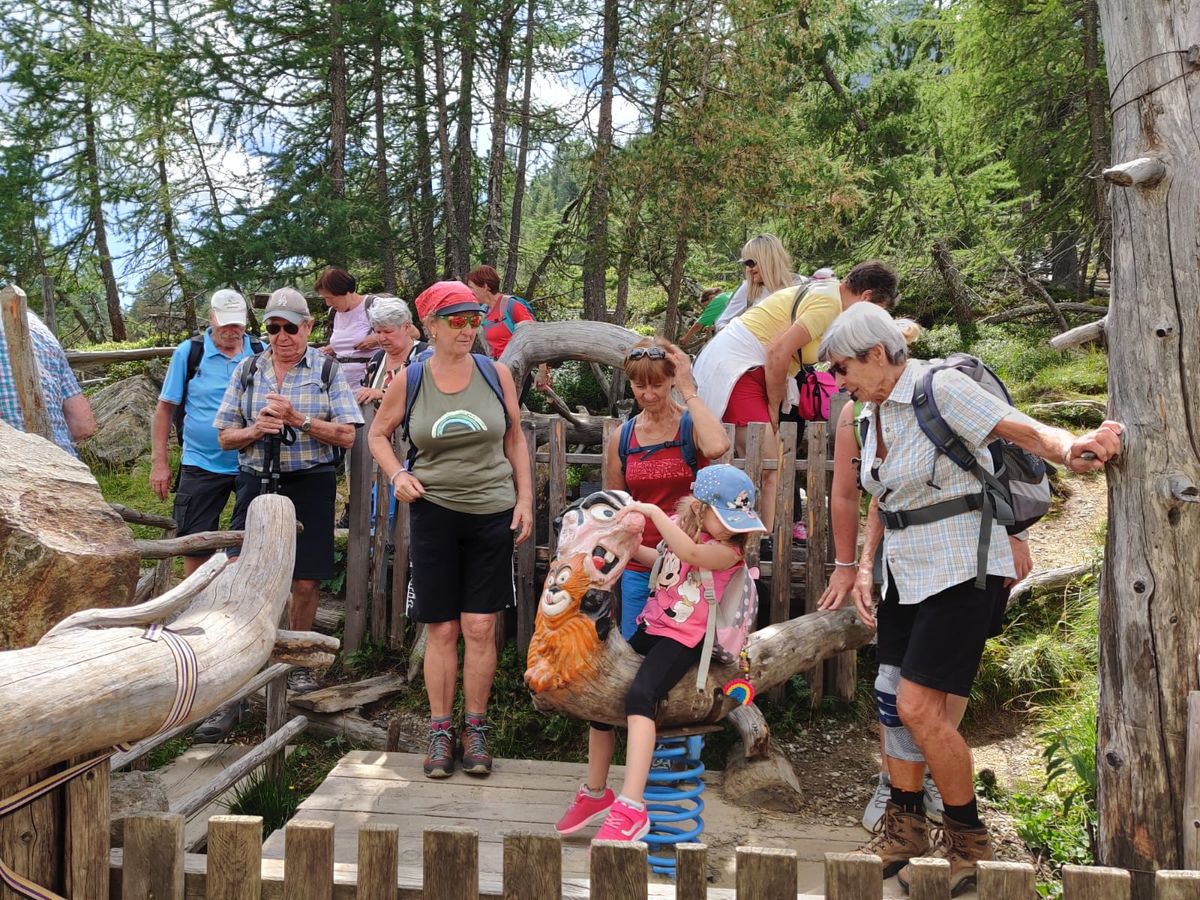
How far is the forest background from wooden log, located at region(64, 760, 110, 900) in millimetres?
8061

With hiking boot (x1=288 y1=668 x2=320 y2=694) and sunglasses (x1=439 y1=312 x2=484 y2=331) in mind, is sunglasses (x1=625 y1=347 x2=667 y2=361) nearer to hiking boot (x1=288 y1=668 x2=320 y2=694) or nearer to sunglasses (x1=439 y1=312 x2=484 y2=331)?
sunglasses (x1=439 y1=312 x2=484 y2=331)

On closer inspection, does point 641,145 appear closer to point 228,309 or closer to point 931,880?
point 228,309

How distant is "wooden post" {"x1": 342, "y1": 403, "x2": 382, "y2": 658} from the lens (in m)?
6.25

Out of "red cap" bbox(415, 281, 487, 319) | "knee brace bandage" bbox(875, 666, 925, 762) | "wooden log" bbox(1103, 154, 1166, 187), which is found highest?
"wooden log" bbox(1103, 154, 1166, 187)

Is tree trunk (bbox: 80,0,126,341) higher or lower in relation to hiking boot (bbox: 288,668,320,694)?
higher

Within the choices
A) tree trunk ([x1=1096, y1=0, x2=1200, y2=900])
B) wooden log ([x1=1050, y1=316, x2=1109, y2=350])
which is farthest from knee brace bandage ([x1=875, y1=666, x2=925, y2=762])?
wooden log ([x1=1050, y1=316, x2=1109, y2=350])

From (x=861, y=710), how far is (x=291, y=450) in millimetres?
3617

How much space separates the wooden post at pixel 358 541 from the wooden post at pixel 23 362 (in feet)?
7.62

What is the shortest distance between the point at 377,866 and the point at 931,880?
4.11 ft

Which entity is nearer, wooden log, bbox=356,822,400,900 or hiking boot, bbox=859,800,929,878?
wooden log, bbox=356,822,400,900

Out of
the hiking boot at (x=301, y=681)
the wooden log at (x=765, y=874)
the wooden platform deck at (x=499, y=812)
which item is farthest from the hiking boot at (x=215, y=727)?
the wooden log at (x=765, y=874)

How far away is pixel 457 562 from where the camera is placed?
450cm

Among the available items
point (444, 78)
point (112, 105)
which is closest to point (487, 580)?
point (444, 78)

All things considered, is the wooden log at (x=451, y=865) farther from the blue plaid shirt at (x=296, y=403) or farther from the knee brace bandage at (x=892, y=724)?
the blue plaid shirt at (x=296, y=403)
